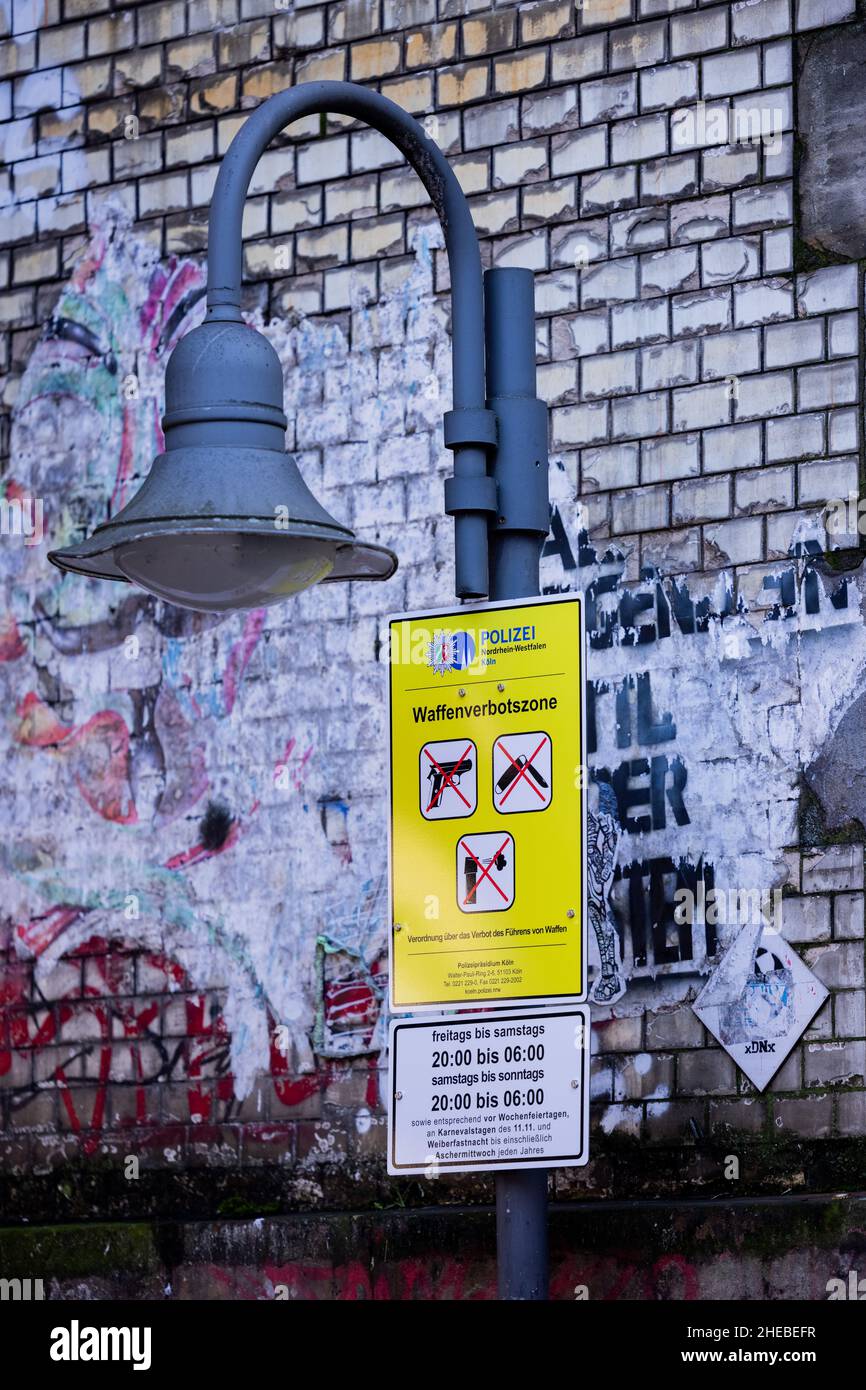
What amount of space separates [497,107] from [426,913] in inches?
190

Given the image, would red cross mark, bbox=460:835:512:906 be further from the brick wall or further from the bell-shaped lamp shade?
the brick wall

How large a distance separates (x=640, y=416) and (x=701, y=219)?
0.81 metres

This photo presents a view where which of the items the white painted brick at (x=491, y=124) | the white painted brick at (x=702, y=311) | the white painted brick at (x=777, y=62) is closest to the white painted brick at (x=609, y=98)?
the white painted brick at (x=491, y=124)

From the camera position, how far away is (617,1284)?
9.06 meters

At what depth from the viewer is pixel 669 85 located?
388 inches

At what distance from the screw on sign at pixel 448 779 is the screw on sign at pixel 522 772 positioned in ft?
0.22

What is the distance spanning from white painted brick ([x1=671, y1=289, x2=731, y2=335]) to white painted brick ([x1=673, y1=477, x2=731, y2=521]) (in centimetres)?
61

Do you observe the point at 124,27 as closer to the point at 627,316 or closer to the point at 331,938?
the point at 627,316

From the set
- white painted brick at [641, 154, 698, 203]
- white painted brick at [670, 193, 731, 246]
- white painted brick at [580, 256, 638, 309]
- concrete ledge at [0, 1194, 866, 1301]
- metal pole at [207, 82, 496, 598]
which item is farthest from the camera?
white painted brick at [580, 256, 638, 309]

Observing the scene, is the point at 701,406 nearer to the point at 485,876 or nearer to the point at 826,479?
the point at 826,479

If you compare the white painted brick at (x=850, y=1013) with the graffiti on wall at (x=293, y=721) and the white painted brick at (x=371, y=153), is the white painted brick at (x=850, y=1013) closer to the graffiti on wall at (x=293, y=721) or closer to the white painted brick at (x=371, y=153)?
the graffiti on wall at (x=293, y=721)

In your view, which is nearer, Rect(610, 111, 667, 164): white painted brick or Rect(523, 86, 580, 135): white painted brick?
Rect(610, 111, 667, 164): white painted brick

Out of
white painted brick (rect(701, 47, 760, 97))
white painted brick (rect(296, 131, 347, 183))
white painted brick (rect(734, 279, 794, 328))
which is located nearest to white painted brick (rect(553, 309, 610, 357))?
white painted brick (rect(734, 279, 794, 328))

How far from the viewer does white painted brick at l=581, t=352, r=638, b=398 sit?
388 inches
